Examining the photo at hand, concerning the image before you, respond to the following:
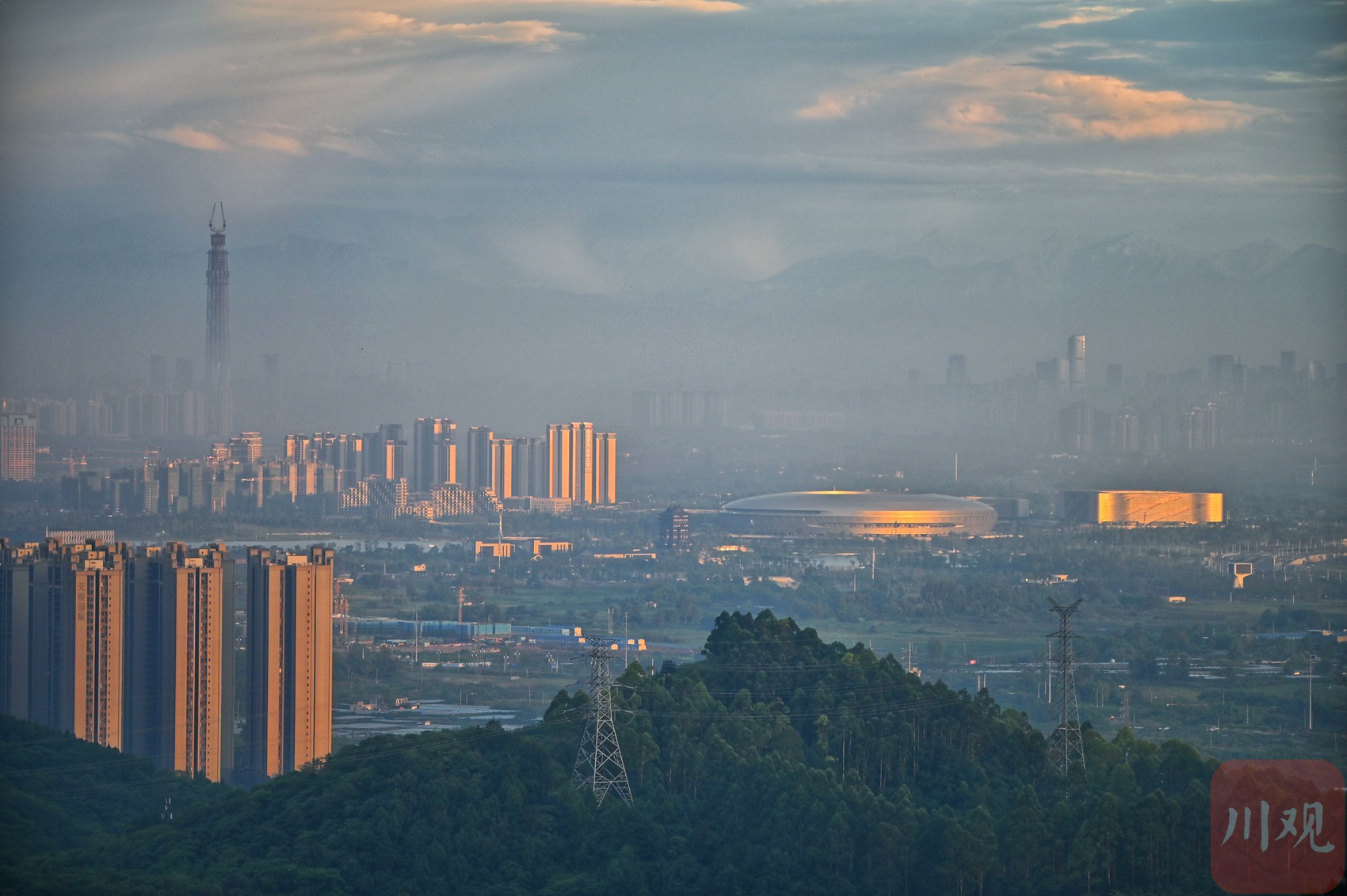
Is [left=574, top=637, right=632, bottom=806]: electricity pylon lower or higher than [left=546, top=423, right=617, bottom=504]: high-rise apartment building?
lower

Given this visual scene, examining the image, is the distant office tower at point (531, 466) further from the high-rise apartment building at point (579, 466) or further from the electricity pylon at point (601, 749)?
the electricity pylon at point (601, 749)

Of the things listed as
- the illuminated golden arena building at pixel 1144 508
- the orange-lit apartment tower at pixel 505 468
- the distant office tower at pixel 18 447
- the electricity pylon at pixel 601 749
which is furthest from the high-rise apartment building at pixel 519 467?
the electricity pylon at pixel 601 749

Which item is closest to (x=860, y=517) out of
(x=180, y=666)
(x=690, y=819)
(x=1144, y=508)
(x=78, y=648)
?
(x=1144, y=508)

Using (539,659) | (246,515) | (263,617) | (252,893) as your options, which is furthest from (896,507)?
(252,893)

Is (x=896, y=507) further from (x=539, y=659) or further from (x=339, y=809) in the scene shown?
(x=339, y=809)

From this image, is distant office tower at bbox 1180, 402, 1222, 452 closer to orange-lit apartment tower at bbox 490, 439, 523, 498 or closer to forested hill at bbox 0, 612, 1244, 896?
orange-lit apartment tower at bbox 490, 439, 523, 498

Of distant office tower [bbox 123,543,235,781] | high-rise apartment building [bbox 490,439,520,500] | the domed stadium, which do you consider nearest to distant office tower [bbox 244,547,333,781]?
distant office tower [bbox 123,543,235,781]
